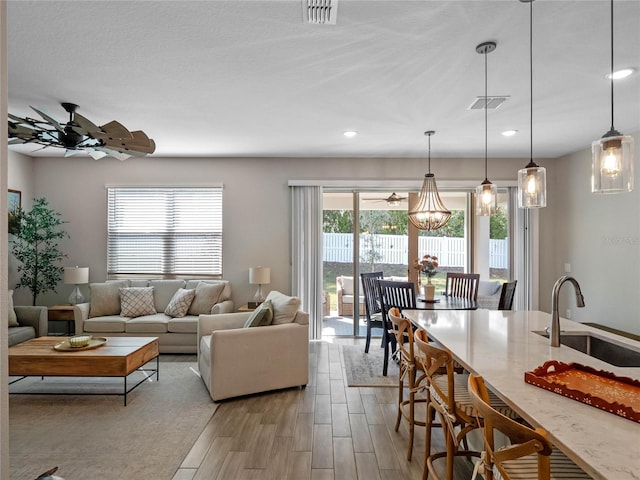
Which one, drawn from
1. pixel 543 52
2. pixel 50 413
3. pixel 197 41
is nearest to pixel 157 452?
pixel 50 413

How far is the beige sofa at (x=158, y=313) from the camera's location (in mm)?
4863

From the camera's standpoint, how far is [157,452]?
2.65 metres

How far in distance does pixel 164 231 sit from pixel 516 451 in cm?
572

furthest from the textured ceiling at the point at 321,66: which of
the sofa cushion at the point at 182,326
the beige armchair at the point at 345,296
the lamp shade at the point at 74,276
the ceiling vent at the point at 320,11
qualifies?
the beige armchair at the point at 345,296

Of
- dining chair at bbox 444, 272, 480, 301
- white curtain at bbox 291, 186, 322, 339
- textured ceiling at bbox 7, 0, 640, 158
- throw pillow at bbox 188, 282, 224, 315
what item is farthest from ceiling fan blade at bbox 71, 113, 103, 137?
dining chair at bbox 444, 272, 480, 301

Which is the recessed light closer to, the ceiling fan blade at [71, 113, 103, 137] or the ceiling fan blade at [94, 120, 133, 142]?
the ceiling fan blade at [94, 120, 133, 142]

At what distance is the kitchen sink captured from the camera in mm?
2066

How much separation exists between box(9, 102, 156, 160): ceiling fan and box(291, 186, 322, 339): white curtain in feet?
8.40

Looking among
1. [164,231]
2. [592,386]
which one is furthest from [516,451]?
[164,231]

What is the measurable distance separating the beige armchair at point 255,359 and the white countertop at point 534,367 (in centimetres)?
134

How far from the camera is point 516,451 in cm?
106

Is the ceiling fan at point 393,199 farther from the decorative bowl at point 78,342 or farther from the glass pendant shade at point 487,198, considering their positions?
the decorative bowl at point 78,342

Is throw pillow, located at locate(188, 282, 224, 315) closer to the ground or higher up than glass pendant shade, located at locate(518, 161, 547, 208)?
closer to the ground

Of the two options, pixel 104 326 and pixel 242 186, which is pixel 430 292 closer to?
pixel 242 186
